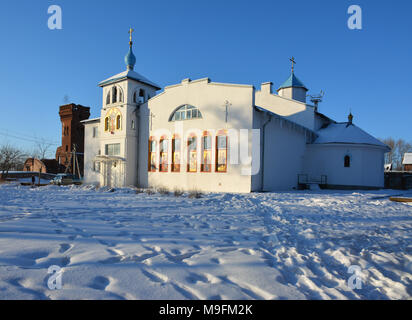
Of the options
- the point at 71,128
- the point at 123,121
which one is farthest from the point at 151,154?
the point at 71,128

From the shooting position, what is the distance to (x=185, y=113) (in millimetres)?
19141

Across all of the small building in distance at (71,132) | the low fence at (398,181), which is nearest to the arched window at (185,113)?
the low fence at (398,181)

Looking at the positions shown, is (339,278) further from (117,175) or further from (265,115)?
(117,175)

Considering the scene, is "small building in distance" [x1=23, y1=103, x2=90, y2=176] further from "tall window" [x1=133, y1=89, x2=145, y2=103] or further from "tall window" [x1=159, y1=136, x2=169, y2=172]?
"tall window" [x1=159, y1=136, x2=169, y2=172]

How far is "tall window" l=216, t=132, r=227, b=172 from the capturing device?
56.3ft

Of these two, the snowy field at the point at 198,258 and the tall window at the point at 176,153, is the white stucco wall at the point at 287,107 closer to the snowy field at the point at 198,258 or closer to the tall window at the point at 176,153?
the tall window at the point at 176,153

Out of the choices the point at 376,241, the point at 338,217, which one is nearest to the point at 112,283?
the point at 376,241

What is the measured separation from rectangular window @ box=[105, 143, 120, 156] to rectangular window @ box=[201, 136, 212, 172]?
780cm

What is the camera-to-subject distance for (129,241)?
446 centimetres

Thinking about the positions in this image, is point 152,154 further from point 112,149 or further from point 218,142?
point 218,142

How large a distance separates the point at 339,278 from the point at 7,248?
4.44 m

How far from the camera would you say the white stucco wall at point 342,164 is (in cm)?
2114

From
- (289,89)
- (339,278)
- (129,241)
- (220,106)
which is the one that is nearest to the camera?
(339,278)

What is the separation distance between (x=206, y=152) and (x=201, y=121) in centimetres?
217
